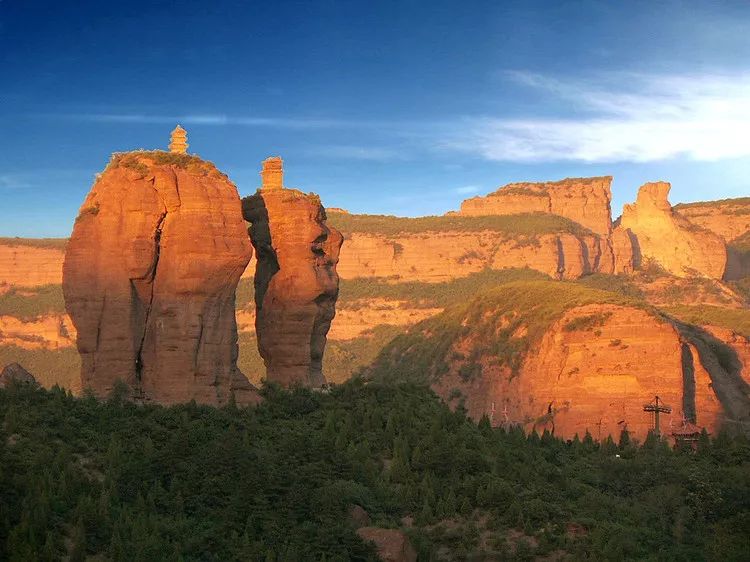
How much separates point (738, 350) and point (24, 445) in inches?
2627

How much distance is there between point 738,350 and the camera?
10588 cm

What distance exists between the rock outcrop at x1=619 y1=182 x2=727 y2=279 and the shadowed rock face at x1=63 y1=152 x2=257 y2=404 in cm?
11077

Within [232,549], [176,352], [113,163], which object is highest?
[113,163]

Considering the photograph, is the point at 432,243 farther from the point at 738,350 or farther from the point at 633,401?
Result: the point at 633,401

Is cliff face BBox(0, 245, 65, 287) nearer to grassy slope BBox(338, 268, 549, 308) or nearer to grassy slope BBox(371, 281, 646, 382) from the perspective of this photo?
grassy slope BBox(338, 268, 549, 308)

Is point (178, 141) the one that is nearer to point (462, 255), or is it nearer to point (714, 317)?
point (714, 317)

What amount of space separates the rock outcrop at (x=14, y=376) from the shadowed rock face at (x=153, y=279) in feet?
7.27

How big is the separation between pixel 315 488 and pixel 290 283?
1423 cm

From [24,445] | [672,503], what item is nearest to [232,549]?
[24,445]

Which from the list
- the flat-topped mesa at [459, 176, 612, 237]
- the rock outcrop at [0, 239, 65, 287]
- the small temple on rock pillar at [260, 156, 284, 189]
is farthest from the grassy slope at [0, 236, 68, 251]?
the small temple on rock pillar at [260, 156, 284, 189]

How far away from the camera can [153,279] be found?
57594 millimetres

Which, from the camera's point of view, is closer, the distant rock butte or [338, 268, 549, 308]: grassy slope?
the distant rock butte

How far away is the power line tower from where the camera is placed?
8245cm

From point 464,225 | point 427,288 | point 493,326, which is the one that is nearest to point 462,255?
point 427,288
